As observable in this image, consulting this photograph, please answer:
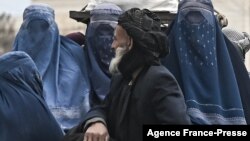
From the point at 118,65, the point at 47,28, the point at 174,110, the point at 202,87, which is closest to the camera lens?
the point at 174,110

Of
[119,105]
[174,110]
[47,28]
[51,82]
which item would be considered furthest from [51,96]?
[174,110]

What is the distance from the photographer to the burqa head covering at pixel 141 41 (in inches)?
150

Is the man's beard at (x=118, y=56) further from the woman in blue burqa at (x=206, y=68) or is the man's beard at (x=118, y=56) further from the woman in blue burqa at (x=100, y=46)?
the woman in blue burqa at (x=100, y=46)

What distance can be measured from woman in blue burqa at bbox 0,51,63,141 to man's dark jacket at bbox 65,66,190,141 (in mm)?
330

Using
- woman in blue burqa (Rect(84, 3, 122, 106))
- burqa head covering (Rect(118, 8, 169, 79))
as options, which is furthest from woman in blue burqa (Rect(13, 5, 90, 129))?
burqa head covering (Rect(118, 8, 169, 79))

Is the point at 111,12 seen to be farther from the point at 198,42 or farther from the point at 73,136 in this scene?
the point at 73,136

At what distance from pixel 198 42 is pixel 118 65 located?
0.66 meters

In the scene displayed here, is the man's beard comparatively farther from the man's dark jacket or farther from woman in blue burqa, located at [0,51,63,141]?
woman in blue burqa, located at [0,51,63,141]

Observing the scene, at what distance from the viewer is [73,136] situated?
12.7ft

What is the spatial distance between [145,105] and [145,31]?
1.15 feet

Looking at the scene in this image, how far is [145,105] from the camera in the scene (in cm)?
375

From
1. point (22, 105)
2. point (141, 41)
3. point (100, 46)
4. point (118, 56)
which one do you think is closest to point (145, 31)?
point (141, 41)

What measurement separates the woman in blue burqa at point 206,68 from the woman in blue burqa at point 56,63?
522mm

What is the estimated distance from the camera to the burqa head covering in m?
3.82
